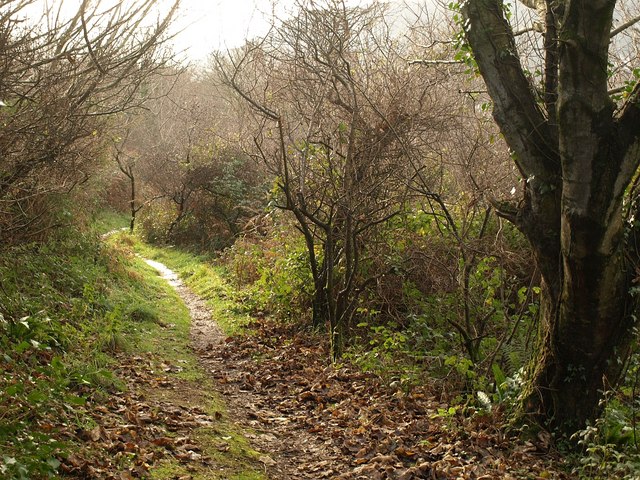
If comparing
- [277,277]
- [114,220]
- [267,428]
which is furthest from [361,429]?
[114,220]

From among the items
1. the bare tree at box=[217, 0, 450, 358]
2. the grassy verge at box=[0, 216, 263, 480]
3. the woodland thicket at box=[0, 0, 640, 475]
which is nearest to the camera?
the grassy verge at box=[0, 216, 263, 480]

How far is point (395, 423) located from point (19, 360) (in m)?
4.04

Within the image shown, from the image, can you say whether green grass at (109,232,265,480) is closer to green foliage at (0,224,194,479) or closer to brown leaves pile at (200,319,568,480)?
green foliage at (0,224,194,479)

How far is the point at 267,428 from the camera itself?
277 inches

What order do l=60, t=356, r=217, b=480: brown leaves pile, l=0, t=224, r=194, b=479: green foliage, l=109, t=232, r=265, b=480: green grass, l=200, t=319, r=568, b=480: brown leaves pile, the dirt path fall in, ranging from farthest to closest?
1. the dirt path
2. l=109, t=232, r=265, b=480: green grass
3. l=200, t=319, r=568, b=480: brown leaves pile
4. l=60, t=356, r=217, b=480: brown leaves pile
5. l=0, t=224, r=194, b=479: green foliage

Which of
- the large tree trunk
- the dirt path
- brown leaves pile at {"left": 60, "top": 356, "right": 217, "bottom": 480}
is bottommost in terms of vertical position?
the dirt path

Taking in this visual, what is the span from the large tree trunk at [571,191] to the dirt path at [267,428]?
2.08 metres

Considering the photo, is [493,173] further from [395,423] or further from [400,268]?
[395,423]

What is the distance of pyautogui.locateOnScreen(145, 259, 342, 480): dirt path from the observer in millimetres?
5945

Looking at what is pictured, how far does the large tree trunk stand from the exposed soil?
0.62m

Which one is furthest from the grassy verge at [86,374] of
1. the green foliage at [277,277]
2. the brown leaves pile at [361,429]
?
the green foliage at [277,277]

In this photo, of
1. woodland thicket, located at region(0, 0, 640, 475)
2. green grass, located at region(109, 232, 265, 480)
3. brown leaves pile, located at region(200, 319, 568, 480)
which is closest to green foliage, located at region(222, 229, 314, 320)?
woodland thicket, located at region(0, 0, 640, 475)

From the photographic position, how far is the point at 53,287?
10023 mm

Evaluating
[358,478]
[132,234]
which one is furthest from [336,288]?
[132,234]
